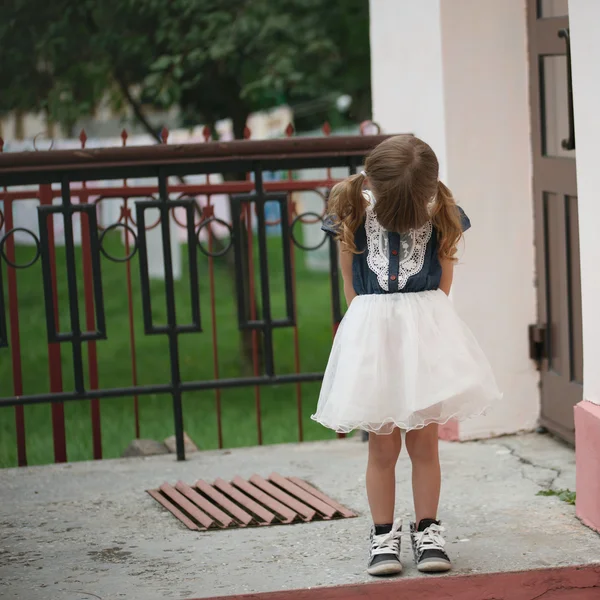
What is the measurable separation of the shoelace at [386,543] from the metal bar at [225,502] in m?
0.78

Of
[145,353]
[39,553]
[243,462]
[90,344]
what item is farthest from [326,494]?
[145,353]

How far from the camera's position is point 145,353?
11.6 m

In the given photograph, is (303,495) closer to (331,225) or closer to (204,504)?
(204,504)

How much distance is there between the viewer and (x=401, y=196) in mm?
3506

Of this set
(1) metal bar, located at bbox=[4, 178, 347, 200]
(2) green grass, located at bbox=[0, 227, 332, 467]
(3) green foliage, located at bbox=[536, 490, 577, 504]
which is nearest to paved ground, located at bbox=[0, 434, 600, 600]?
(3) green foliage, located at bbox=[536, 490, 577, 504]

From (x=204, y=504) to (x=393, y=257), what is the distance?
4.83 ft

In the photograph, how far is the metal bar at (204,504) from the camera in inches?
170

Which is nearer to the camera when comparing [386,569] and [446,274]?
[386,569]

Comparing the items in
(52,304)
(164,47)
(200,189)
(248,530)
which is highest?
(164,47)

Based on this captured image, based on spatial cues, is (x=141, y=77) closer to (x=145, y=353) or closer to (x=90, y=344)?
(x=145, y=353)

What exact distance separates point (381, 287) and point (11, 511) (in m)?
1.94

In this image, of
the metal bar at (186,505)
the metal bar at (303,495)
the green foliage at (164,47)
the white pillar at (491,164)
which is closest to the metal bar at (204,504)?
the metal bar at (186,505)

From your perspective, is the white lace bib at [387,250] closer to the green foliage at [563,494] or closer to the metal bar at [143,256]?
the green foliage at [563,494]

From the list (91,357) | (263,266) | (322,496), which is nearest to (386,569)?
(322,496)
